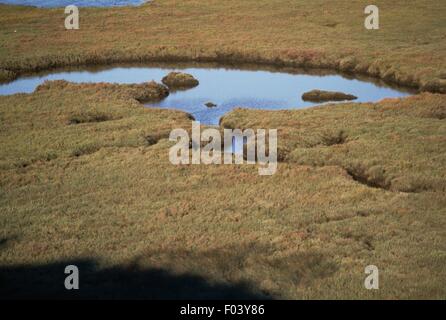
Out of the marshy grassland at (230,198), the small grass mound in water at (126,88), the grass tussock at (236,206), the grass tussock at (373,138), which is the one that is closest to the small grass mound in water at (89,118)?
the marshy grassland at (230,198)

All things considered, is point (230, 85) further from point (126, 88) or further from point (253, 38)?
point (253, 38)

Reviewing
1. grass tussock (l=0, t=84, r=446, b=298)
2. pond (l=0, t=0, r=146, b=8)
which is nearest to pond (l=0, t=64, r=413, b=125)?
grass tussock (l=0, t=84, r=446, b=298)

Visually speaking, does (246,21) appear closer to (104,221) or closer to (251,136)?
(251,136)

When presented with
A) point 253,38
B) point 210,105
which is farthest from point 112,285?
point 253,38

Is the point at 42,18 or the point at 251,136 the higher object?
the point at 42,18

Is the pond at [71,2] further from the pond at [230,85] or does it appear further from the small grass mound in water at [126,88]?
the small grass mound in water at [126,88]

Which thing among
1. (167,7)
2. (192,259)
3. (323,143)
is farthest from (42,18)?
(192,259)

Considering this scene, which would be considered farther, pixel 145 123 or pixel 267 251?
pixel 145 123

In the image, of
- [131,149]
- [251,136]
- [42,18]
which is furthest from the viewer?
[42,18]
